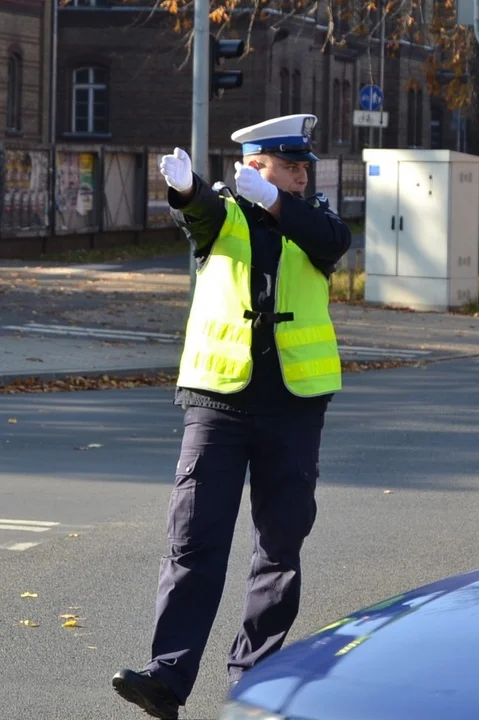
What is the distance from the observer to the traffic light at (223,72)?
641 inches

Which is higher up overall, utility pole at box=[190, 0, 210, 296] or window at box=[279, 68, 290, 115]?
window at box=[279, 68, 290, 115]

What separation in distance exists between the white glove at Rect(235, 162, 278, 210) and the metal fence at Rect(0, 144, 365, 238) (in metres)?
24.5

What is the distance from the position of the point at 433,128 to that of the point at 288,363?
→ 6013cm

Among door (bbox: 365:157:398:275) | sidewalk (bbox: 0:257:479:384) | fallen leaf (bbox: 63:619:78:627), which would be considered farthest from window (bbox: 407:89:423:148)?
fallen leaf (bbox: 63:619:78:627)

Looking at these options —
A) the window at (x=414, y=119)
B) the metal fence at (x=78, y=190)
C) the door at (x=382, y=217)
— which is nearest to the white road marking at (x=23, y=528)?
the door at (x=382, y=217)

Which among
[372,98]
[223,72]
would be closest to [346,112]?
[372,98]

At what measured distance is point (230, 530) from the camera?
16.1 ft

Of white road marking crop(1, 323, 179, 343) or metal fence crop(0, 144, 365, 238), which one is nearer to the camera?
white road marking crop(1, 323, 179, 343)

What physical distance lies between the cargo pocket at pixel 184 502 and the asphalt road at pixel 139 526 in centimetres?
66

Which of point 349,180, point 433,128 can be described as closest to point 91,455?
point 349,180

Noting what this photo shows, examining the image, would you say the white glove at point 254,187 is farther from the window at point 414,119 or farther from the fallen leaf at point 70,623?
the window at point 414,119

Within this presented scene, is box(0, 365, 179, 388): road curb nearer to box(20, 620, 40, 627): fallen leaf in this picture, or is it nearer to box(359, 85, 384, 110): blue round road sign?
box(20, 620, 40, 627): fallen leaf

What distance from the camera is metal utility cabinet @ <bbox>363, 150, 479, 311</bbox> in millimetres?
22688

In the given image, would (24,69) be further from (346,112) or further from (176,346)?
(176,346)
